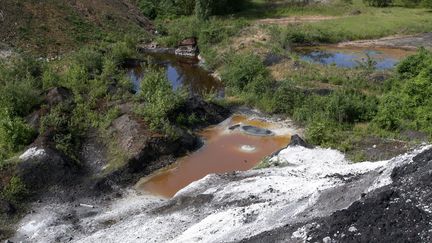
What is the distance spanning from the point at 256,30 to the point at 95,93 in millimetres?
23646

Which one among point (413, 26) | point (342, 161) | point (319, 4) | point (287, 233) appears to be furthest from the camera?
point (319, 4)

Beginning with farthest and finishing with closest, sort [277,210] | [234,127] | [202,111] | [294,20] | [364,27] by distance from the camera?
[294,20]
[364,27]
[202,111]
[234,127]
[277,210]

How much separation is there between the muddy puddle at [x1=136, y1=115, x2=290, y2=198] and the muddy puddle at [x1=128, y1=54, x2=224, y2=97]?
299 inches

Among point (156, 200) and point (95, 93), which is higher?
point (95, 93)

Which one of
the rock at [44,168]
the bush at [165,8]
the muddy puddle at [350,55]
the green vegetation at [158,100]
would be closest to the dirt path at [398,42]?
the muddy puddle at [350,55]

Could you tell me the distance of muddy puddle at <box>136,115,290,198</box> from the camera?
24828mm

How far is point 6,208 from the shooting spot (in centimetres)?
2134

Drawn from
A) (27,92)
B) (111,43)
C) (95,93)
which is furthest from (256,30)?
(27,92)

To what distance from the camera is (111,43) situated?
48.7m

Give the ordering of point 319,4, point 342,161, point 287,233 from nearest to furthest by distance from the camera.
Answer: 1. point 287,233
2. point 342,161
3. point 319,4

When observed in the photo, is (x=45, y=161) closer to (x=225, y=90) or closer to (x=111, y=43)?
(x=225, y=90)

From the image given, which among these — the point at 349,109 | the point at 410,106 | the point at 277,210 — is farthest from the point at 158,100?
the point at 410,106

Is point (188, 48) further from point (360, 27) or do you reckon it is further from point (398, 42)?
point (398, 42)

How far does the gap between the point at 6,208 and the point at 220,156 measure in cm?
1110
